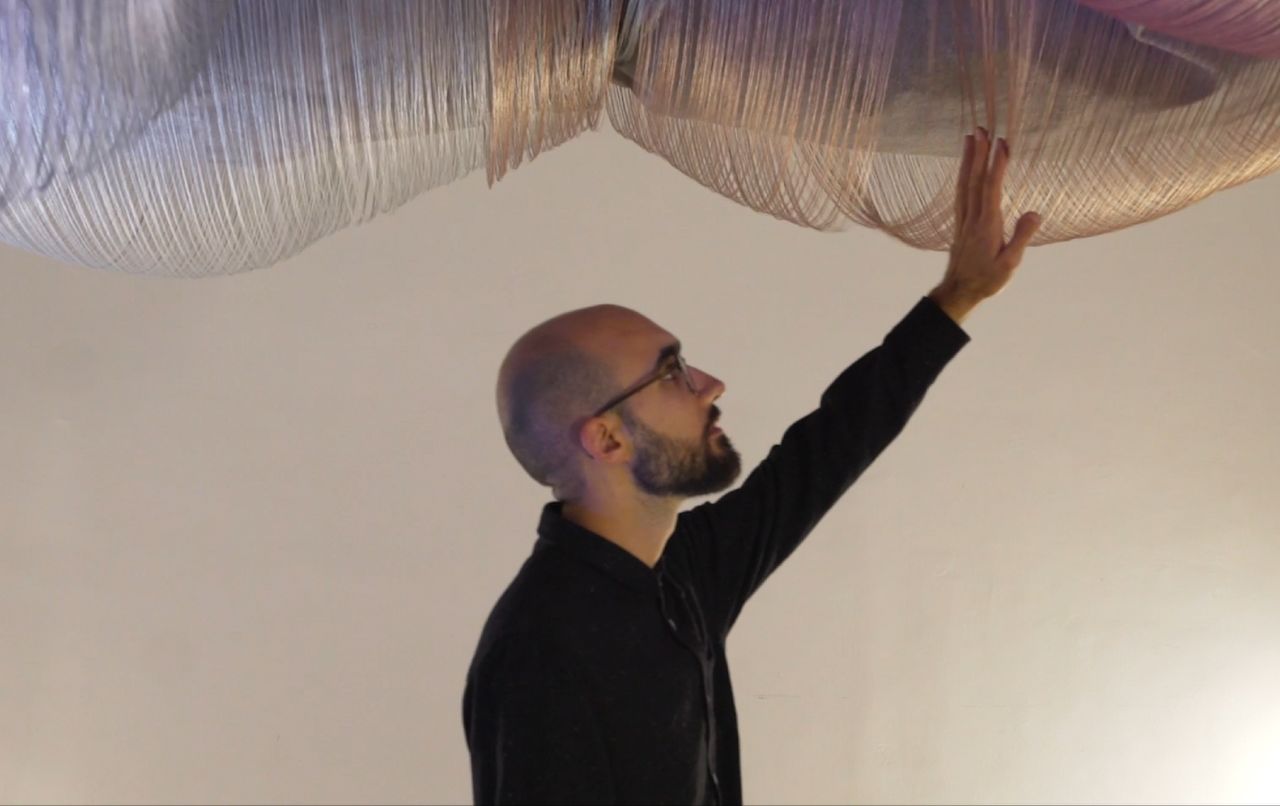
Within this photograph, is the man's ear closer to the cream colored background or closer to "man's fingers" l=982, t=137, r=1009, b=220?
"man's fingers" l=982, t=137, r=1009, b=220

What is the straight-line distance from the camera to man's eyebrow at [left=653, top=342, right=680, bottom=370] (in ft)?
3.59

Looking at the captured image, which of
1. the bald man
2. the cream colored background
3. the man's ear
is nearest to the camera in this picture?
the bald man

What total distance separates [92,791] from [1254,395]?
2405mm

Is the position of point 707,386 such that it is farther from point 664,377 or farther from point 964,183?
point 964,183

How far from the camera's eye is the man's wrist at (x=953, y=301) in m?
1.08

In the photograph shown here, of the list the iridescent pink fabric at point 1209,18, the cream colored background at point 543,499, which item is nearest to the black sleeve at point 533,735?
the iridescent pink fabric at point 1209,18

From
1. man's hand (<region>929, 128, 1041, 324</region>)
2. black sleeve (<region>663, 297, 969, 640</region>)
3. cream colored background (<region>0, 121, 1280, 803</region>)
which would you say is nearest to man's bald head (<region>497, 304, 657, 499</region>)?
black sleeve (<region>663, 297, 969, 640</region>)

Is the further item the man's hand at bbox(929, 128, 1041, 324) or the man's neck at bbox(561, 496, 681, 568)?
the man's neck at bbox(561, 496, 681, 568)

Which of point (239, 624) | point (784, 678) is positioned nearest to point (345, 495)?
point (239, 624)

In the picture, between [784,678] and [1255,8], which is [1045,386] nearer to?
[784,678]

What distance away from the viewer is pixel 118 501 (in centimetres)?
244

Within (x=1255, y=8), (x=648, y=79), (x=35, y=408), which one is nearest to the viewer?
(x=1255, y=8)

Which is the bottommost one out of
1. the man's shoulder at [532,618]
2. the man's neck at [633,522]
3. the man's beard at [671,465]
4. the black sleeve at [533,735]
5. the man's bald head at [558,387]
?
the black sleeve at [533,735]

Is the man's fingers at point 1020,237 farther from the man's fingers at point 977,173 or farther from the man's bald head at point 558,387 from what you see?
the man's bald head at point 558,387
